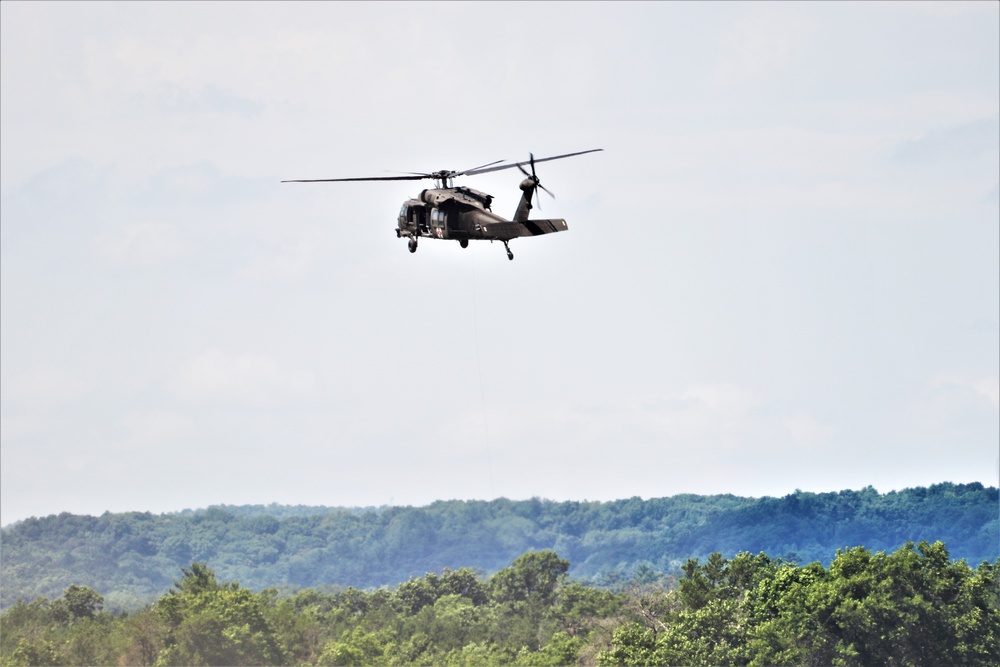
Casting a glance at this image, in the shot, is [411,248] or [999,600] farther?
[999,600]

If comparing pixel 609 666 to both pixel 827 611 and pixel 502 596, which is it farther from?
pixel 502 596

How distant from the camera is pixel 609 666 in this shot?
10906cm

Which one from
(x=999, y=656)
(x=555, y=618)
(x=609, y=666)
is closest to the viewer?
(x=999, y=656)

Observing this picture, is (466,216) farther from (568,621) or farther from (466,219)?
(568,621)

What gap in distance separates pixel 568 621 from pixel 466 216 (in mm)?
110785

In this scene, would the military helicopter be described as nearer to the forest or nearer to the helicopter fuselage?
the helicopter fuselage

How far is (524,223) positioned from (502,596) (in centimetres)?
13865

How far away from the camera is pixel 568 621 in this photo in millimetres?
160125

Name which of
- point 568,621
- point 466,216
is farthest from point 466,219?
point 568,621

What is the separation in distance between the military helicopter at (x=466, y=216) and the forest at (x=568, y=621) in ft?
179

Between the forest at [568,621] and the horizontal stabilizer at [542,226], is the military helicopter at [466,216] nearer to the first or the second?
the horizontal stabilizer at [542,226]

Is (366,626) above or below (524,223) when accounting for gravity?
below

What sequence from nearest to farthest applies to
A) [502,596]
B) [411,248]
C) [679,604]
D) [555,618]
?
[411,248]
[679,604]
[555,618]
[502,596]

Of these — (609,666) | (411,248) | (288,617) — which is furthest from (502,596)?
(411,248)
